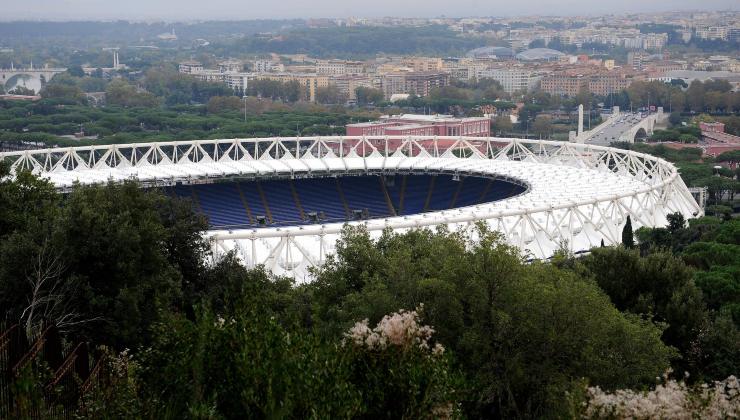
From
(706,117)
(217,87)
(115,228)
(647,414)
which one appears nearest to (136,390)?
(647,414)

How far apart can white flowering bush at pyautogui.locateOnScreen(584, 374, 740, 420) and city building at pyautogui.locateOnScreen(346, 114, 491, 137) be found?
267 ft

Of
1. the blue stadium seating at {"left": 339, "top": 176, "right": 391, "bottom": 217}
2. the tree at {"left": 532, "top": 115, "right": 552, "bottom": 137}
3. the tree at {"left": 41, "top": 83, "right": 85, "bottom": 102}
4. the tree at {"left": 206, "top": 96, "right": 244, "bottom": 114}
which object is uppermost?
the tree at {"left": 41, "top": 83, "right": 85, "bottom": 102}

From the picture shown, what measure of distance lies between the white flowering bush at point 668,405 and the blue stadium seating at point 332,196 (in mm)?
42182

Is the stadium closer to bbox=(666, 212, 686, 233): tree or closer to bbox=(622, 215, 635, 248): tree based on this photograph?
bbox=(666, 212, 686, 233): tree

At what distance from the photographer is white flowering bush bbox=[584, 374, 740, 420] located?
1208 cm

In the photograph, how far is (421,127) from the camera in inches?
3952

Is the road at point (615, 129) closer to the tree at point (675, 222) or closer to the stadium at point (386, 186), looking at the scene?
the stadium at point (386, 186)

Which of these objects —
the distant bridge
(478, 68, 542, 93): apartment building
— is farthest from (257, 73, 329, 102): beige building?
the distant bridge

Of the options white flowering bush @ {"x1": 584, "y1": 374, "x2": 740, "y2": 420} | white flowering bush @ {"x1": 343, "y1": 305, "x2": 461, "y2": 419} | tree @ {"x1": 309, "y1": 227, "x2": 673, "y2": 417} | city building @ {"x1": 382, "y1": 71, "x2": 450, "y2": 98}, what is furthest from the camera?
city building @ {"x1": 382, "y1": 71, "x2": 450, "y2": 98}

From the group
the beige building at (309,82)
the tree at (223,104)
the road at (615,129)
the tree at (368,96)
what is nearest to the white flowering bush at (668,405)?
the road at (615,129)

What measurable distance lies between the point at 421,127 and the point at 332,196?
43728 millimetres

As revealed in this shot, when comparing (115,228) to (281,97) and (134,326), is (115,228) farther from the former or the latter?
(281,97)

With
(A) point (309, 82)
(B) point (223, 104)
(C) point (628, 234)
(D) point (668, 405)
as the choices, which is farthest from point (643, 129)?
(D) point (668, 405)

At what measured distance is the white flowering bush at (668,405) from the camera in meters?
12.1
